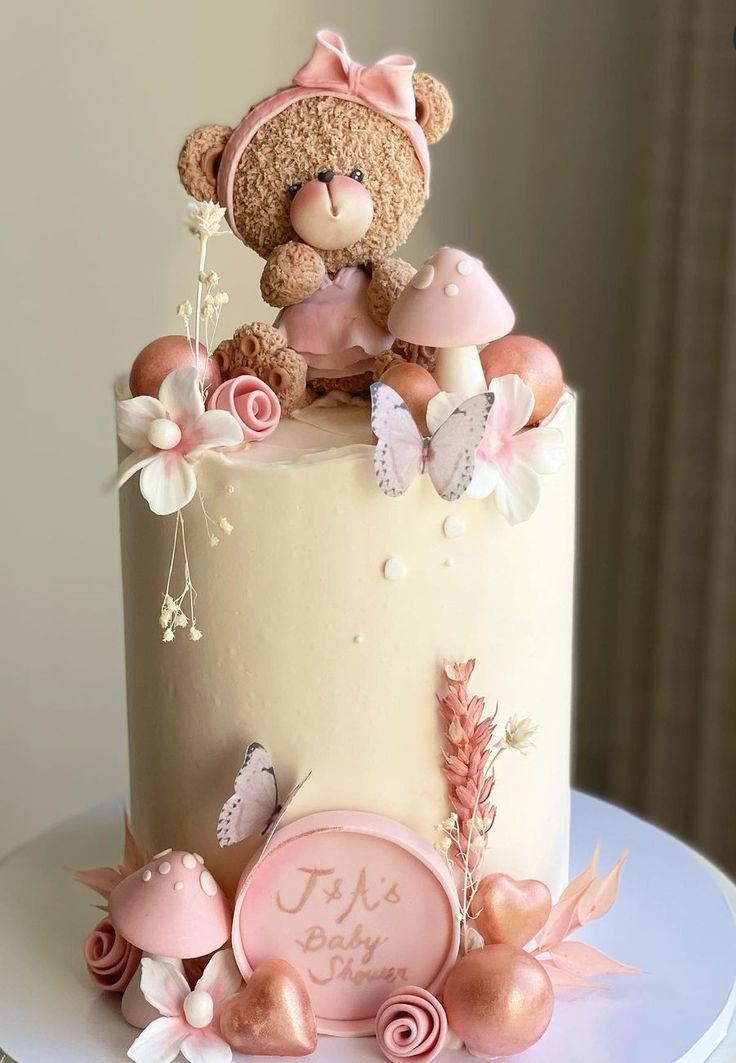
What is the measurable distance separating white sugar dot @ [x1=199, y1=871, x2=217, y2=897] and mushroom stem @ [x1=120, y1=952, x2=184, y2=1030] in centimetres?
5

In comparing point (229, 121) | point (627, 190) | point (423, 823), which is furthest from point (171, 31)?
point (423, 823)

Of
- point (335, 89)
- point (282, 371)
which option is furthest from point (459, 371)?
point (335, 89)

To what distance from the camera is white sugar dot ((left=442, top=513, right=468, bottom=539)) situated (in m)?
0.87

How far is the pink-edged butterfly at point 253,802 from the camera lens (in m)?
0.88

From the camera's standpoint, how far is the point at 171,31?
1.77 meters

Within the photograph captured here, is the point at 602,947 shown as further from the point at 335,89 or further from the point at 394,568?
the point at 335,89

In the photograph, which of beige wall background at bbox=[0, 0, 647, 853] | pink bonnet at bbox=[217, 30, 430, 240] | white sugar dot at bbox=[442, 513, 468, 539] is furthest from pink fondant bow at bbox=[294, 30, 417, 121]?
beige wall background at bbox=[0, 0, 647, 853]

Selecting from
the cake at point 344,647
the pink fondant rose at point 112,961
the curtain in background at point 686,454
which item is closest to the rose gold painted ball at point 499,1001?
the cake at point 344,647

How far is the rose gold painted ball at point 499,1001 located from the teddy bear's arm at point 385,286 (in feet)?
1.54

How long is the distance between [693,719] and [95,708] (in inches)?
36.2

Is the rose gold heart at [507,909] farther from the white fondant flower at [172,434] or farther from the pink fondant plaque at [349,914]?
the white fondant flower at [172,434]

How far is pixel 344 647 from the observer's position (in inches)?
34.5

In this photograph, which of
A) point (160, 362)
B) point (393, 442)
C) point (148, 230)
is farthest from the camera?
point (148, 230)

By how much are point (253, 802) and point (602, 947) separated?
331 millimetres
